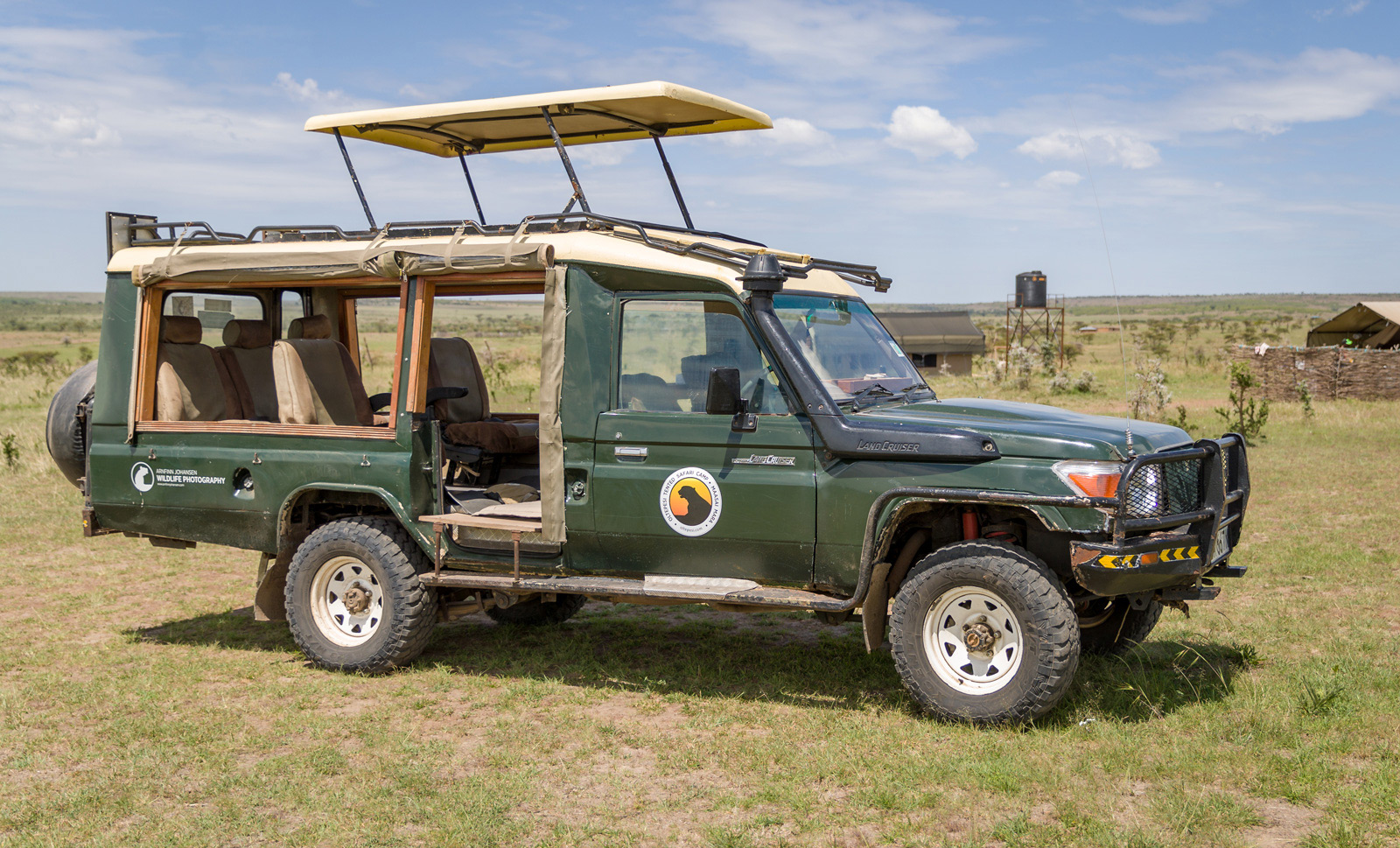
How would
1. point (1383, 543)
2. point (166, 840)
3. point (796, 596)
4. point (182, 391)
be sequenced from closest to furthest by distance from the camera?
point (166, 840)
point (796, 596)
point (182, 391)
point (1383, 543)

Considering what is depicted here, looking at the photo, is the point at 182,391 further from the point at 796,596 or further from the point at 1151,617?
the point at 1151,617

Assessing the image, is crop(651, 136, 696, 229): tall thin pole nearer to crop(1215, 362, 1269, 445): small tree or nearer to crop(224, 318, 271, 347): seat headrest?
crop(224, 318, 271, 347): seat headrest

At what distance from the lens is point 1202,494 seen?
581 cm

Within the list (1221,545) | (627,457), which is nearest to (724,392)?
(627,457)

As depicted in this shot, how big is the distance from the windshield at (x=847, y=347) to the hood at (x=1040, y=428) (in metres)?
0.18

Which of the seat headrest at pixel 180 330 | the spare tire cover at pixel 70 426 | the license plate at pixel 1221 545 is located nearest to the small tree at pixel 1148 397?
the license plate at pixel 1221 545

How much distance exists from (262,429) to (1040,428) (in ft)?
14.9

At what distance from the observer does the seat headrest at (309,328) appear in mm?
8344

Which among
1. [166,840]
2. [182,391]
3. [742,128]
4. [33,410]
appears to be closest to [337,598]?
[182,391]

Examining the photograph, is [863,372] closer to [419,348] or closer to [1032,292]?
[419,348]

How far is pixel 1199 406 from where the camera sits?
2423 cm

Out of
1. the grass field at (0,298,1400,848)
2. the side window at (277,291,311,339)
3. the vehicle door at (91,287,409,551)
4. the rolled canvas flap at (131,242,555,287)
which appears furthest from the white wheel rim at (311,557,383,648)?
the side window at (277,291,311,339)

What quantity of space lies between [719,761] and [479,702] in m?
1.66

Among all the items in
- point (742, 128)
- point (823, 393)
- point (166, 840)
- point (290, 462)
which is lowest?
point (166, 840)
